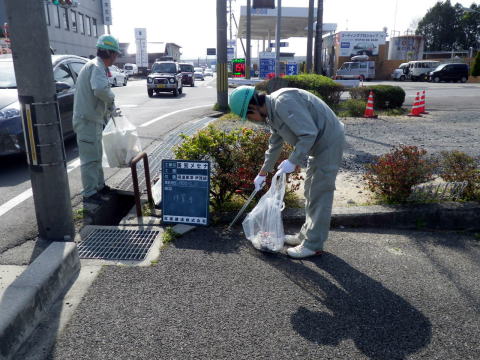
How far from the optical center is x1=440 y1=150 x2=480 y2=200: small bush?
4707 millimetres

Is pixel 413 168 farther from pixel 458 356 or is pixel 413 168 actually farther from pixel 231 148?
pixel 458 356

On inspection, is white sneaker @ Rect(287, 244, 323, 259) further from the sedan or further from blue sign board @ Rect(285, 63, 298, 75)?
blue sign board @ Rect(285, 63, 298, 75)

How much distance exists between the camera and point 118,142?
475 cm

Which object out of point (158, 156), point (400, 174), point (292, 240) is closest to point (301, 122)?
point (292, 240)

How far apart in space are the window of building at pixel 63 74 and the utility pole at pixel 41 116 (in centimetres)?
382

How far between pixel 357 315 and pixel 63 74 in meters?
6.48

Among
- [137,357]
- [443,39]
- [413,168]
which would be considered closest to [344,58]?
[443,39]

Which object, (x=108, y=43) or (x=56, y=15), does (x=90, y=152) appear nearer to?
(x=108, y=43)

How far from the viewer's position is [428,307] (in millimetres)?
2982

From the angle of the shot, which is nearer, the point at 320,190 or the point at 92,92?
the point at 320,190

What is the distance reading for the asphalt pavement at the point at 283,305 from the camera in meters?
2.53

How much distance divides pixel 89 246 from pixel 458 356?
10.4 feet

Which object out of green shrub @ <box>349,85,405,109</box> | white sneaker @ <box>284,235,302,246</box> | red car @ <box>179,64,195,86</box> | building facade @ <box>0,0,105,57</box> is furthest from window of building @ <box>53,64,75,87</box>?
building facade @ <box>0,0,105,57</box>

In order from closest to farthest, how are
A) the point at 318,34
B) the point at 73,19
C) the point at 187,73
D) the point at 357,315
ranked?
the point at 357,315, the point at 318,34, the point at 187,73, the point at 73,19
